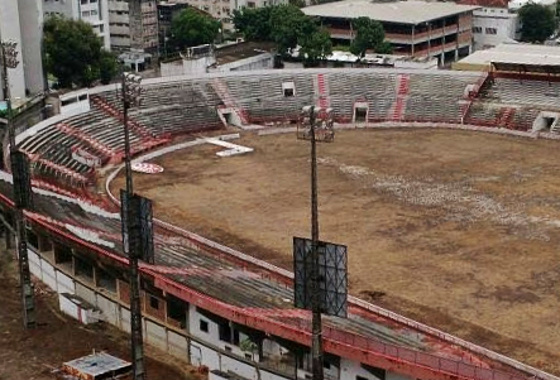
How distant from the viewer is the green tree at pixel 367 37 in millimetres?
83312

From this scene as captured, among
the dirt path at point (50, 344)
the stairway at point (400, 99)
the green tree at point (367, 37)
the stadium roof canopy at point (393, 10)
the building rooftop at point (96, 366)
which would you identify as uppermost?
the stadium roof canopy at point (393, 10)

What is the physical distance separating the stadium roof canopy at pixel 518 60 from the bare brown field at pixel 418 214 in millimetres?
6941

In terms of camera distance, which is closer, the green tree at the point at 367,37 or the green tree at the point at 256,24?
the green tree at the point at 367,37

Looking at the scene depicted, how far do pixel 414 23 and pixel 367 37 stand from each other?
5.83m

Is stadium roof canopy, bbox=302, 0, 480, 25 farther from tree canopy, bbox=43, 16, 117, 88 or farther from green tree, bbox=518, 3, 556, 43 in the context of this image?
tree canopy, bbox=43, 16, 117, 88

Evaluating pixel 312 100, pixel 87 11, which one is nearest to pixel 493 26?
pixel 312 100

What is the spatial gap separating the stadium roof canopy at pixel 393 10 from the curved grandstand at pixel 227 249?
20.4 meters

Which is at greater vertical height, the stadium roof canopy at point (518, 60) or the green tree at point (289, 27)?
the green tree at point (289, 27)

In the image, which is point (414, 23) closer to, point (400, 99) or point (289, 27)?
point (289, 27)

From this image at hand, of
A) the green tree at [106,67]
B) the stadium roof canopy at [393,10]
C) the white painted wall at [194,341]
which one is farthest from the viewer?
the stadium roof canopy at [393,10]

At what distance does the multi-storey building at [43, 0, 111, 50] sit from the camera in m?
87.2

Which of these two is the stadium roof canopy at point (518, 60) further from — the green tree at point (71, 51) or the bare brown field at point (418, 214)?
the green tree at point (71, 51)

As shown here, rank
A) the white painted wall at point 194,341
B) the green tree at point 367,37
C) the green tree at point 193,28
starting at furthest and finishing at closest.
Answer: the green tree at point 193,28
the green tree at point 367,37
the white painted wall at point 194,341

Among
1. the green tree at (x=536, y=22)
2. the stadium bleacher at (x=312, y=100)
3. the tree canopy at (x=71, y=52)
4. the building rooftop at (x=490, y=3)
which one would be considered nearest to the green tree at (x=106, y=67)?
the tree canopy at (x=71, y=52)
